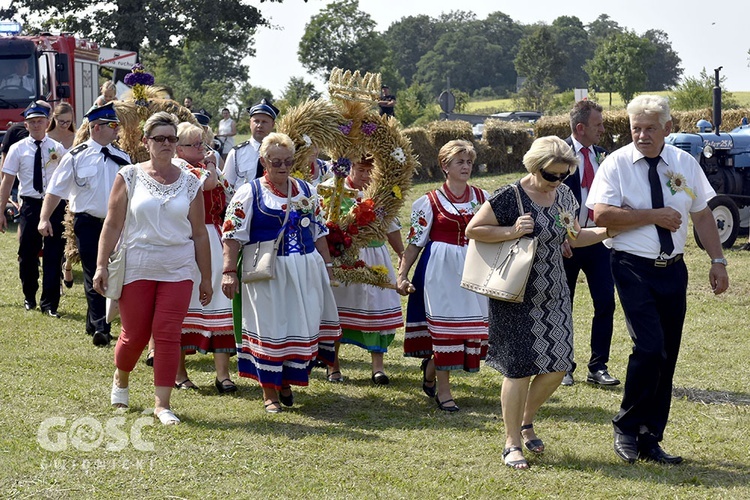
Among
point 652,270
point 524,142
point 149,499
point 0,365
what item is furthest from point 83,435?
point 524,142

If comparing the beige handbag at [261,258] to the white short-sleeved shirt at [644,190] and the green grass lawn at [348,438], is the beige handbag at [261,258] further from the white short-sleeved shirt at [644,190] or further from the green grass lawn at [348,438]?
the white short-sleeved shirt at [644,190]

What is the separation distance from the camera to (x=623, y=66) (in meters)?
78.1

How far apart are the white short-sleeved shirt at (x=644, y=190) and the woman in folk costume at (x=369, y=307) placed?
2.56 metres

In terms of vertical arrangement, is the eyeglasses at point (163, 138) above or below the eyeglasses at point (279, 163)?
above

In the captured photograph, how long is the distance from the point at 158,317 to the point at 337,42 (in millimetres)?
78162

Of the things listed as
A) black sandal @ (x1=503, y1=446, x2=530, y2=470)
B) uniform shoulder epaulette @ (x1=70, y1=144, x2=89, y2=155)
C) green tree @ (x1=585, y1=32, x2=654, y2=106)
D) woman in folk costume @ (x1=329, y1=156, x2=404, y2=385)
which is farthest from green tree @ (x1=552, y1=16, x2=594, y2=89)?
black sandal @ (x1=503, y1=446, x2=530, y2=470)

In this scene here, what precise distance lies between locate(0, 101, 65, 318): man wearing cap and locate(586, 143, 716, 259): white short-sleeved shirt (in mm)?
6642

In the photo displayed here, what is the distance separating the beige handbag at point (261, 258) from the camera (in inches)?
288

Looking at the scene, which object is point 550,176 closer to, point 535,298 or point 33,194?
point 535,298

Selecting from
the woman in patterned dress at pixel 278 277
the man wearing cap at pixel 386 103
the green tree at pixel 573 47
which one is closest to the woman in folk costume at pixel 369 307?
the man wearing cap at pixel 386 103

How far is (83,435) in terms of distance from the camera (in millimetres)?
6738

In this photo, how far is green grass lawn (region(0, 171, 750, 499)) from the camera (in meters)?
5.86

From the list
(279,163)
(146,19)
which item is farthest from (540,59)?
(279,163)

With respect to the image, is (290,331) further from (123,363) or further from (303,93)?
(303,93)
